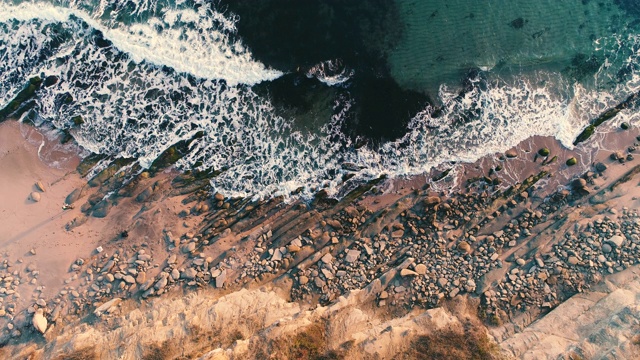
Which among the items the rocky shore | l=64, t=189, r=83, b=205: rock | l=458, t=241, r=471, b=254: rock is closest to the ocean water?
the rocky shore

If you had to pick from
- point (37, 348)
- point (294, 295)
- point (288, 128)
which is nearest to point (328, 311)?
point (294, 295)

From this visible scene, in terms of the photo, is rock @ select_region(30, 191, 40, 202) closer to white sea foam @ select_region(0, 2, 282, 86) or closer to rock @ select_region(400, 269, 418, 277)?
white sea foam @ select_region(0, 2, 282, 86)

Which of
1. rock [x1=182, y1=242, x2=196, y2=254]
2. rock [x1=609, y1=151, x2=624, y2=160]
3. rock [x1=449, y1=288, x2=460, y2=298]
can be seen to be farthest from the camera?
rock [x1=609, y1=151, x2=624, y2=160]

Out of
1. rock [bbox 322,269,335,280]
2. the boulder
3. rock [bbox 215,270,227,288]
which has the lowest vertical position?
the boulder

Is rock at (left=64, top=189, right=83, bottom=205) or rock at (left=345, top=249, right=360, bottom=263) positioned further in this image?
rock at (left=64, top=189, right=83, bottom=205)

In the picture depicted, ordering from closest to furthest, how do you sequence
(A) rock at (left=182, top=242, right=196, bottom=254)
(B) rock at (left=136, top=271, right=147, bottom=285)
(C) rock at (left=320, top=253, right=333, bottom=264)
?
(B) rock at (left=136, top=271, right=147, bottom=285), (C) rock at (left=320, top=253, right=333, bottom=264), (A) rock at (left=182, top=242, right=196, bottom=254)

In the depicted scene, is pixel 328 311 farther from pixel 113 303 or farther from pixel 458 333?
pixel 113 303

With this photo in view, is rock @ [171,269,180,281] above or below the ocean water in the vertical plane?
below
